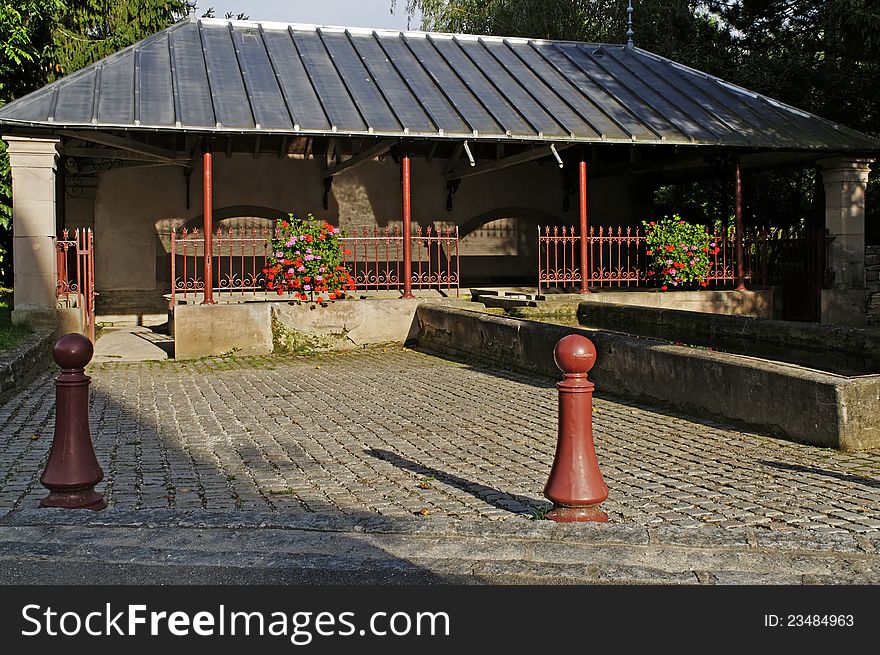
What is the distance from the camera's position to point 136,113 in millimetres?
12727

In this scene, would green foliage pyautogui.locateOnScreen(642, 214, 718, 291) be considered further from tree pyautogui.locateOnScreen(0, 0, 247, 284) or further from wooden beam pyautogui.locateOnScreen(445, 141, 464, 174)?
tree pyautogui.locateOnScreen(0, 0, 247, 284)

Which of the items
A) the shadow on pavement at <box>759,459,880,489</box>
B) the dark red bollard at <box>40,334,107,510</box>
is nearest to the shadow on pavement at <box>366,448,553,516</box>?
the shadow on pavement at <box>759,459,880,489</box>

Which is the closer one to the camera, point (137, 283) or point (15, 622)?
point (15, 622)

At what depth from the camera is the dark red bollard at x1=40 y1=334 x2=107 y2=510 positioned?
4.64m

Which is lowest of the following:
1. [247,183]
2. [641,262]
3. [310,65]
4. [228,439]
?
[228,439]

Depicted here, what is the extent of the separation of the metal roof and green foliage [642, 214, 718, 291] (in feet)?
4.93

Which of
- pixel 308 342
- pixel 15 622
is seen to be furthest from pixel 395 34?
pixel 15 622

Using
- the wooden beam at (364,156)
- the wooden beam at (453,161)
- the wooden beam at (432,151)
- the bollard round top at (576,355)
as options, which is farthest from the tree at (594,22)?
the bollard round top at (576,355)

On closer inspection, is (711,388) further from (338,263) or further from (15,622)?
(338,263)

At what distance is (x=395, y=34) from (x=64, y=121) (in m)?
7.71

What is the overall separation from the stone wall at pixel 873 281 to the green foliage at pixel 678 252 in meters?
3.17

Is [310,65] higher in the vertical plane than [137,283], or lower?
higher

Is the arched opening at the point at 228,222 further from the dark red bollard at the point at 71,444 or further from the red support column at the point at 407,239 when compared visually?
the dark red bollard at the point at 71,444

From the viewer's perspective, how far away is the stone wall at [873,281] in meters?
16.4
